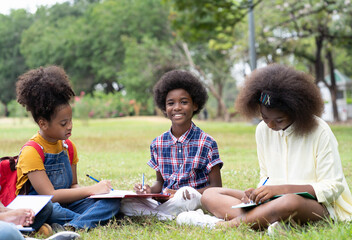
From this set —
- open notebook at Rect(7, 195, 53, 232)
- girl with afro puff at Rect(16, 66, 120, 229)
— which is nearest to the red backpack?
girl with afro puff at Rect(16, 66, 120, 229)

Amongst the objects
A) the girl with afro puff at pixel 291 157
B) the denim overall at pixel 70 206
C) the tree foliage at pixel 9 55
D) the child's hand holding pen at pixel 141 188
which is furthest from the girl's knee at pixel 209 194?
the tree foliage at pixel 9 55

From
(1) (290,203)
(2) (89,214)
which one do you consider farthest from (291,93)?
(2) (89,214)

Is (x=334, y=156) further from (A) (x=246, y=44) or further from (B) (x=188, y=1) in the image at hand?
(A) (x=246, y=44)

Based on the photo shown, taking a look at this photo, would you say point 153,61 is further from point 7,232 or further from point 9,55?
point 7,232

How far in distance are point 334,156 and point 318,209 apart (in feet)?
1.16

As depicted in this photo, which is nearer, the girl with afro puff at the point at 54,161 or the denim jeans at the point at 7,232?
the denim jeans at the point at 7,232

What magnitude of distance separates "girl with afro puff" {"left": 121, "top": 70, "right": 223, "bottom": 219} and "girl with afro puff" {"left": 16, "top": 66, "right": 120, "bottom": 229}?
0.99 feet

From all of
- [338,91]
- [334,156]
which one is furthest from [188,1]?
[338,91]

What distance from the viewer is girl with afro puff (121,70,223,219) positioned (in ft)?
11.5

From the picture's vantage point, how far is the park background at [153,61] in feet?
20.6

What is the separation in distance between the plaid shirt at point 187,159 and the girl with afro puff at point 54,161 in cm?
60

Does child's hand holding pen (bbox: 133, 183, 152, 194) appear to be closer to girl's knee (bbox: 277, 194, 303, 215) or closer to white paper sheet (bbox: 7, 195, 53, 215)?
white paper sheet (bbox: 7, 195, 53, 215)

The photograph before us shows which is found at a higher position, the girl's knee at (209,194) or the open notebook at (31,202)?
the open notebook at (31,202)

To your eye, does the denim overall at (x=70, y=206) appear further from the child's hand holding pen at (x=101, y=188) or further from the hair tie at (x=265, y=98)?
the hair tie at (x=265, y=98)
